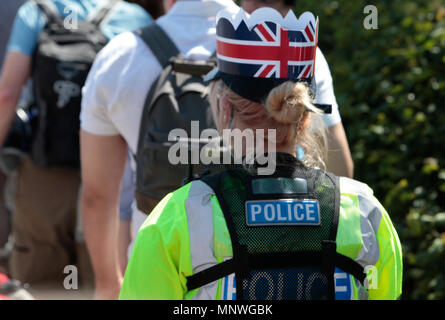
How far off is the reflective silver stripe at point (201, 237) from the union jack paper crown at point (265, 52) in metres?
0.34

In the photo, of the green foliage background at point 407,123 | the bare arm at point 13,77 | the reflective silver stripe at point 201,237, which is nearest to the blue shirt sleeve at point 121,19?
the bare arm at point 13,77

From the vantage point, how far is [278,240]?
2.05m

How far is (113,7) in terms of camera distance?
3.89m

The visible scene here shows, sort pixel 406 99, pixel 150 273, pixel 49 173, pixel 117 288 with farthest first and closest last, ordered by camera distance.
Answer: pixel 406 99
pixel 49 173
pixel 117 288
pixel 150 273

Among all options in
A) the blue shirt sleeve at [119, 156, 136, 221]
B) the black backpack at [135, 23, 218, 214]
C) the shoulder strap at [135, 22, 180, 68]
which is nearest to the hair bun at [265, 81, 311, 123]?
the black backpack at [135, 23, 218, 214]

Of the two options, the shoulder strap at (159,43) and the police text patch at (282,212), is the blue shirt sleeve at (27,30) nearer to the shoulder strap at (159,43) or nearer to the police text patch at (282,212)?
the shoulder strap at (159,43)

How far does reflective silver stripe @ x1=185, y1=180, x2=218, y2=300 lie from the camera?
6.68 ft

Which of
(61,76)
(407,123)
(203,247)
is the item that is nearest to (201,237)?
(203,247)

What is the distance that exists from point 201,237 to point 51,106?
2054mm

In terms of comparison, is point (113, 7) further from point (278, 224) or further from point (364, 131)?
point (278, 224)

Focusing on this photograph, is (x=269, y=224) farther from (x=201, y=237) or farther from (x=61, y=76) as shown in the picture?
(x=61, y=76)

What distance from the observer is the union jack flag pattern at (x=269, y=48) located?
2225 millimetres
